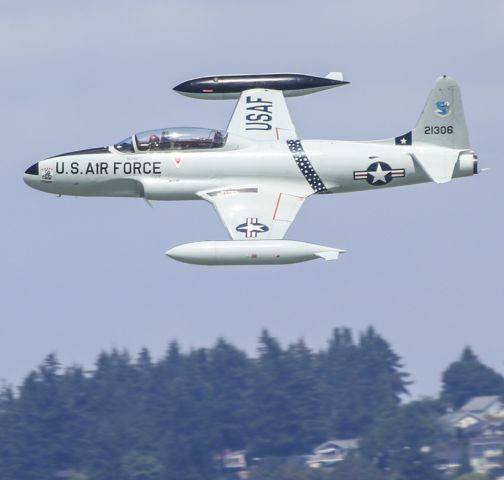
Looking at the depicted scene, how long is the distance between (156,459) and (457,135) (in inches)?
2998

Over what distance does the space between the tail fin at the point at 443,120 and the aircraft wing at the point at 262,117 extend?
11.4 ft

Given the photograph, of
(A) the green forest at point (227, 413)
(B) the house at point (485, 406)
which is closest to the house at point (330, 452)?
(A) the green forest at point (227, 413)

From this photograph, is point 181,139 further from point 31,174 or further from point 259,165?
point 31,174

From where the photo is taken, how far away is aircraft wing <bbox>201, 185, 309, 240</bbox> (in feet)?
151

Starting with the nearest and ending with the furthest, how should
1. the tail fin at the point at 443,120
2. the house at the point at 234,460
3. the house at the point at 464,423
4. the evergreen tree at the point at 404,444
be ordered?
the tail fin at the point at 443,120 < the evergreen tree at the point at 404,444 < the house at the point at 234,460 < the house at the point at 464,423

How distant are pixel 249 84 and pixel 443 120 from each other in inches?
237

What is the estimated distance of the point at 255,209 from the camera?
153 ft

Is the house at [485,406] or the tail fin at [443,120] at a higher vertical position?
the tail fin at [443,120]

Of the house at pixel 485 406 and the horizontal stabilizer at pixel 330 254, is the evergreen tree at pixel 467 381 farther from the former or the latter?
the horizontal stabilizer at pixel 330 254

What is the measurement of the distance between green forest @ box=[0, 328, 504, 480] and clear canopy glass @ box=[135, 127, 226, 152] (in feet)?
200

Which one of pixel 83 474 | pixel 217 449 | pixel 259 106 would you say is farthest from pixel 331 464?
pixel 259 106

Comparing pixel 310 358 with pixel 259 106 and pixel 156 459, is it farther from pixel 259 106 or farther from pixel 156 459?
pixel 259 106

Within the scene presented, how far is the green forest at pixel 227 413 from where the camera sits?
119188 mm

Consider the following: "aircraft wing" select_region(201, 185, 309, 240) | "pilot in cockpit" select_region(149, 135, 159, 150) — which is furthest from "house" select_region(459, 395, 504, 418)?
"pilot in cockpit" select_region(149, 135, 159, 150)
